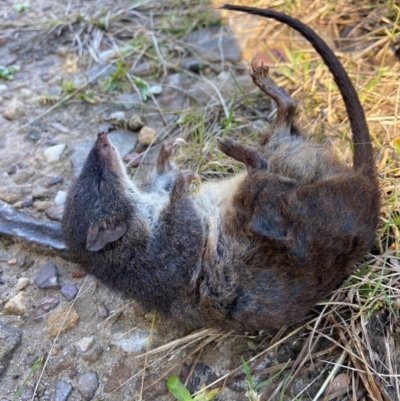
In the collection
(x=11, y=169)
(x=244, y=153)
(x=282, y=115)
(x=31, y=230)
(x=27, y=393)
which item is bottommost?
(x=27, y=393)

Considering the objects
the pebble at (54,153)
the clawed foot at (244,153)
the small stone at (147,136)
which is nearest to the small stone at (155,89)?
the small stone at (147,136)

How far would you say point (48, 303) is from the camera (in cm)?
306

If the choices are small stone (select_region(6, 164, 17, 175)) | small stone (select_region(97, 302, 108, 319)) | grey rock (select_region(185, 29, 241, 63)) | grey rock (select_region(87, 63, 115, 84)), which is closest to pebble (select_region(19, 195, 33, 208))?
small stone (select_region(6, 164, 17, 175))

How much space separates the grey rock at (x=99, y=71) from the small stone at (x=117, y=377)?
2590 millimetres

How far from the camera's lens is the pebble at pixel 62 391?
8.78ft

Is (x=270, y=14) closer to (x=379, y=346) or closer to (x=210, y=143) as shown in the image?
(x=210, y=143)

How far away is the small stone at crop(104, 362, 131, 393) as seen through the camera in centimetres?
271

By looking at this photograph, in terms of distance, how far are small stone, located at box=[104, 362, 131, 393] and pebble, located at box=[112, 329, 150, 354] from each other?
4.2 inches

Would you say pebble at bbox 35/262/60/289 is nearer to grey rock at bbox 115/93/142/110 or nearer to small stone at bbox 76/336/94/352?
small stone at bbox 76/336/94/352

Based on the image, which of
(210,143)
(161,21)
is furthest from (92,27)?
(210,143)

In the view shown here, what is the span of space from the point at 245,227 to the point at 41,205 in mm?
1619

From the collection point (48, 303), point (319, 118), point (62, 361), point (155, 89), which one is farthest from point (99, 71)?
point (62, 361)

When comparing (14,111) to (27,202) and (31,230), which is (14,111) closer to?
(27,202)

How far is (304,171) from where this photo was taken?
2795mm
